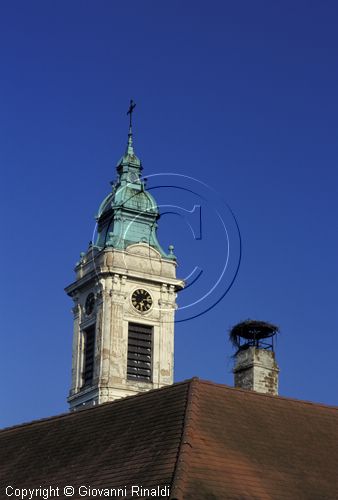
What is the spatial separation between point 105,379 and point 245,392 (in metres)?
35.4

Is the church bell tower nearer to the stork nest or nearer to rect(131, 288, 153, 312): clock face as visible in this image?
rect(131, 288, 153, 312): clock face

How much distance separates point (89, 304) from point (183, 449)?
44988 mm

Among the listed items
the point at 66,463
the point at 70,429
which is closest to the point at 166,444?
the point at 66,463

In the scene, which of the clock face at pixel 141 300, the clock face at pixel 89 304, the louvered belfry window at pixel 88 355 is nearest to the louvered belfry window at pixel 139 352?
the clock face at pixel 141 300

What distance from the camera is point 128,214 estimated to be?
75.8 m

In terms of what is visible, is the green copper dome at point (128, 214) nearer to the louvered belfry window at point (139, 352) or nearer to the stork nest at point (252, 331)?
the louvered belfry window at point (139, 352)

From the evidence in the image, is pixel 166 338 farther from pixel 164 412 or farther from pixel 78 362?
pixel 164 412

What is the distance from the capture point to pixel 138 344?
72.5 metres

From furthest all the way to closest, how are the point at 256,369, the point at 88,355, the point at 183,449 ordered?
the point at 88,355 → the point at 256,369 → the point at 183,449

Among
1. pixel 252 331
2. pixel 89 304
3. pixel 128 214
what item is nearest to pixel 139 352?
pixel 89 304

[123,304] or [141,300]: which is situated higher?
[141,300]

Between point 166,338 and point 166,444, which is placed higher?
point 166,338

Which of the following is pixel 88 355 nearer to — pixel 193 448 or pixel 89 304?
pixel 89 304

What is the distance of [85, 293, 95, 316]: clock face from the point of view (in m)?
73.9
